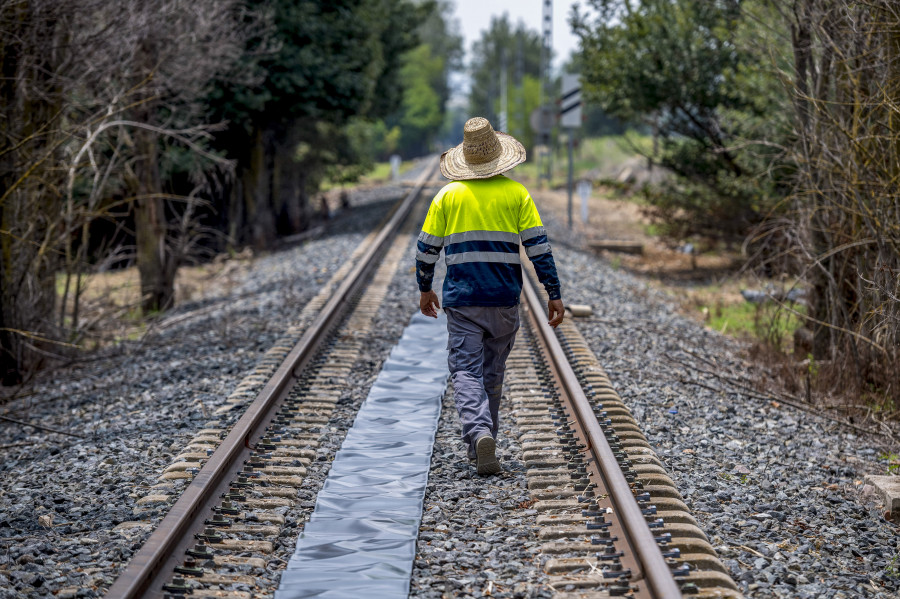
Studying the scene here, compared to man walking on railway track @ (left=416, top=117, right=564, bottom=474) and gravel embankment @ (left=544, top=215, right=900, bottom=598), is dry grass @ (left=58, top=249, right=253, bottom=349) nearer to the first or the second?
gravel embankment @ (left=544, top=215, right=900, bottom=598)

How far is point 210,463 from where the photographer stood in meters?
5.27

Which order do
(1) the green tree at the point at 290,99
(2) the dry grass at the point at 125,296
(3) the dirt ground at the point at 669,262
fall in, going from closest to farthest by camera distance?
1. (2) the dry grass at the point at 125,296
2. (3) the dirt ground at the point at 669,262
3. (1) the green tree at the point at 290,99

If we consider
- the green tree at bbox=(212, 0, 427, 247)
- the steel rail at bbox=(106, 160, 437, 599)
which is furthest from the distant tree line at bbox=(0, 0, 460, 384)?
the steel rail at bbox=(106, 160, 437, 599)

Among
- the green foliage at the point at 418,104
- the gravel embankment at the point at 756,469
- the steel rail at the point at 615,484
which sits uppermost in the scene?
the green foliage at the point at 418,104

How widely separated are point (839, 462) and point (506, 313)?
2.48 m

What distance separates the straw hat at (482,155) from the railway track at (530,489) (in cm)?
170

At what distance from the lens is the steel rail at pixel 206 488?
395 cm

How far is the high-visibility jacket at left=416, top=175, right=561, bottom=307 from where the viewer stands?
219 inches

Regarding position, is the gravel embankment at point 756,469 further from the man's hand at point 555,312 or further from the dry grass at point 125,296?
the dry grass at point 125,296

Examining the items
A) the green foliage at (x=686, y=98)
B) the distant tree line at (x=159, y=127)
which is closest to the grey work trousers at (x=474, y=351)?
the distant tree line at (x=159, y=127)

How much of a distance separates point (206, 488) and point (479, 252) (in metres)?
2.06

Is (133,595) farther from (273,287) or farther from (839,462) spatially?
(273,287)

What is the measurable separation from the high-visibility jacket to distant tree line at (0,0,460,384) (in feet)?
12.0

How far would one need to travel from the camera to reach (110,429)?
6746mm
